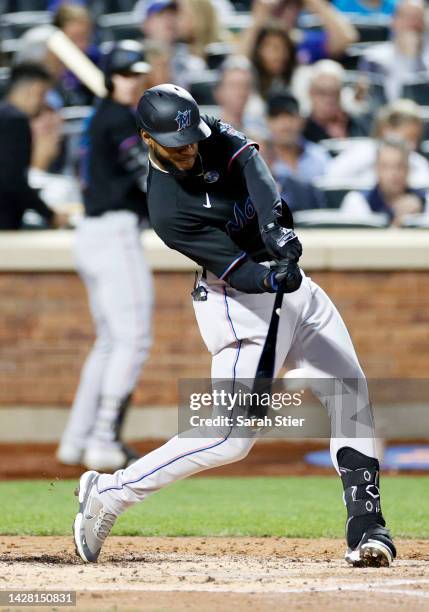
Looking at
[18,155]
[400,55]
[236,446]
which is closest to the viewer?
[236,446]

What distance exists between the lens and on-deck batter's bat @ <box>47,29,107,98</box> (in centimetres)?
1066

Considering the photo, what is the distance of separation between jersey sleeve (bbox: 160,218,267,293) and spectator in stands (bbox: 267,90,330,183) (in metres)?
5.41

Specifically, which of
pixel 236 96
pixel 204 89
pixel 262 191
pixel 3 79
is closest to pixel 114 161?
pixel 236 96

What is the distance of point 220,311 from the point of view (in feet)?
16.2

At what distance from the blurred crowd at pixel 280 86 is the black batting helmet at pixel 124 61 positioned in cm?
121

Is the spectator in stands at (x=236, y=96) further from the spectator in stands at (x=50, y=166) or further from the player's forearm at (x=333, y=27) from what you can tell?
the spectator in stands at (x=50, y=166)

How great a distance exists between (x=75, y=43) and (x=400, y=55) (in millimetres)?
2760

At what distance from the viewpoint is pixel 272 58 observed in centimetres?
1105

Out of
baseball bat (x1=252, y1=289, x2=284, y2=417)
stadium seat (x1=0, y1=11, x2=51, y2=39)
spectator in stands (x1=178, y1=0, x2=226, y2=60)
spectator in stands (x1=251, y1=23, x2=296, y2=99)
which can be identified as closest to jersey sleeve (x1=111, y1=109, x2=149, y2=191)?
spectator in stands (x1=251, y1=23, x2=296, y2=99)

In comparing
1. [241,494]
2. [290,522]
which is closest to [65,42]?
[241,494]

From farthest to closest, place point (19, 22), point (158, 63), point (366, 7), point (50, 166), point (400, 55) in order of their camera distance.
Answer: point (366, 7)
point (19, 22)
point (400, 55)
point (50, 166)
point (158, 63)

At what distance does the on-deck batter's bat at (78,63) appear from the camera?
1066 cm

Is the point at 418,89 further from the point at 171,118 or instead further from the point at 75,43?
the point at 171,118

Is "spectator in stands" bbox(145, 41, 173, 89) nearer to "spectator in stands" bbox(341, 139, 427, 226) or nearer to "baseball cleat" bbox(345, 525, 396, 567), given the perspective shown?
"spectator in stands" bbox(341, 139, 427, 226)
